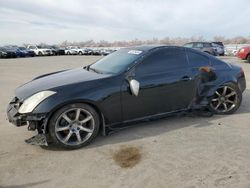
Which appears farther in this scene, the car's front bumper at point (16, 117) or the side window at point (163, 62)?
the side window at point (163, 62)

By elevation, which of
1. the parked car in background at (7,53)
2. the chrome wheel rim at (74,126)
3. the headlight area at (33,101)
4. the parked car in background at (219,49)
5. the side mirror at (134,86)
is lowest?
the chrome wheel rim at (74,126)

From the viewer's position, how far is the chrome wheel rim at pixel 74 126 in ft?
13.5

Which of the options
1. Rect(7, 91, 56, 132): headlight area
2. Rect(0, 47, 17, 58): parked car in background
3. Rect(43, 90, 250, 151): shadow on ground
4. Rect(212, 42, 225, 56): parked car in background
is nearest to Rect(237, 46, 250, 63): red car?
Rect(212, 42, 225, 56): parked car in background

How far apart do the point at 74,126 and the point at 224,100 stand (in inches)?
123

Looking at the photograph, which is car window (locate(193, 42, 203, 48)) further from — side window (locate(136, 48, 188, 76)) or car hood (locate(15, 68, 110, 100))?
car hood (locate(15, 68, 110, 100))

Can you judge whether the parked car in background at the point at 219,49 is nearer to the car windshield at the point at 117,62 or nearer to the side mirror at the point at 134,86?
the car windshield at the point at 117,62

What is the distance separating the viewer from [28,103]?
405cm

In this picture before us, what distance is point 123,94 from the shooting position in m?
4.44

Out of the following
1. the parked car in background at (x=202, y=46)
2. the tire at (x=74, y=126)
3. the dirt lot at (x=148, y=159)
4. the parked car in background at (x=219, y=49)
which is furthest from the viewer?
the parked car in background at (x=219, y=49)

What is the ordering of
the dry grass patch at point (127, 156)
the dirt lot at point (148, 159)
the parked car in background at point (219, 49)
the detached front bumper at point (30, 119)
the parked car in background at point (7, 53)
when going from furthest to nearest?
the parked car in background at point (7, 53) → the parked car in background at point (219, 49) → the detached front bumper at point (30, 119) → the dry grass patch at point (127, 156) → the dirt lot at point (148, 159)

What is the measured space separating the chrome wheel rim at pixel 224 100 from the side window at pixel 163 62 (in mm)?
1023

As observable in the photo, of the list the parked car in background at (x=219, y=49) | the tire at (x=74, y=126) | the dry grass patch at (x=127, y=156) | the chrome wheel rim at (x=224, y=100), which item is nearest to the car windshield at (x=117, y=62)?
the tire at (x=74, y=126)

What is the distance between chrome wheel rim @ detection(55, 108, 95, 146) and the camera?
4.11 meters

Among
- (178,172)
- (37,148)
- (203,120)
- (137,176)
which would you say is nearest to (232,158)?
(178,172)
